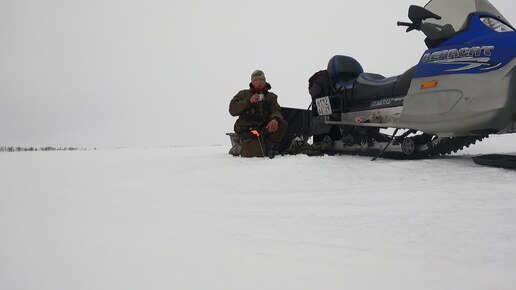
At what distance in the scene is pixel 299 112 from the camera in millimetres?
5039

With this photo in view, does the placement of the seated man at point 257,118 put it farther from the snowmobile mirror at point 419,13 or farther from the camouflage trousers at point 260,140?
the snowmobile mirror at point 419,13

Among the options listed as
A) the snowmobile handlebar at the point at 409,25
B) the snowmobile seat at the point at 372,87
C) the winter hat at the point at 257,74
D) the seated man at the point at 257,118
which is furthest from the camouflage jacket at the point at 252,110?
the snowmobile handlebar at the point at 409,25

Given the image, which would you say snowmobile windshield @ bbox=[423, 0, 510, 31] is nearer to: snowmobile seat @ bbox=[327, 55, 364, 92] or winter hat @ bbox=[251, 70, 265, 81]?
snowmobile seat @ bbox=[327, 55, 364, 92]

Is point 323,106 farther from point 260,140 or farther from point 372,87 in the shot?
point 260,140

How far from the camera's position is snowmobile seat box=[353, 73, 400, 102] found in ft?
12.3

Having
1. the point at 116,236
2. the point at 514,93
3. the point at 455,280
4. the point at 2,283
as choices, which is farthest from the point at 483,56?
the point at 2,283

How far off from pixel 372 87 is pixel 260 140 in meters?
1.51

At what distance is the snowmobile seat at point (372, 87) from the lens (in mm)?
3747

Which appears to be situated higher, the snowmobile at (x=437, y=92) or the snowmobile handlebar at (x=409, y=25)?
the snowmobile handlebar at (x=409, y=25)

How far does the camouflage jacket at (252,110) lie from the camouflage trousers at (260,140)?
0.09 metres

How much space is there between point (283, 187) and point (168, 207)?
2.79ft

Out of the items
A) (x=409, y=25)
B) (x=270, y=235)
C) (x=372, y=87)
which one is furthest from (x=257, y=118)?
(x=270, y=235)

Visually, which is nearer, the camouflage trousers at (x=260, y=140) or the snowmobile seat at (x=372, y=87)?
the snowmobile seat at (x=372, y=87)

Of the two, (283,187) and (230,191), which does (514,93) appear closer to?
(283,187)
